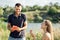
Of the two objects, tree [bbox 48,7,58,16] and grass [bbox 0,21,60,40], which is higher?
tree [bbox 48,7,58,16]

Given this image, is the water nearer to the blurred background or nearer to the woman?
the blurred background

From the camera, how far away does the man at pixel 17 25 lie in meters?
4.02

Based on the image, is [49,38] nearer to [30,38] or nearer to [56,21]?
[30,38]

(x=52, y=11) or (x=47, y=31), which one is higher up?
(x=47, y=31)

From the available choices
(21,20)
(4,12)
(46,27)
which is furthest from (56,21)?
(46,27)

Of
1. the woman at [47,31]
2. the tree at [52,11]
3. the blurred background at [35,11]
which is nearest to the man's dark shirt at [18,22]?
the woman at [47,31]

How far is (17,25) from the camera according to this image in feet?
13.5

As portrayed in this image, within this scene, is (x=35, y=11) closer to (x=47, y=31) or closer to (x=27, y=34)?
(x=27, y=34)

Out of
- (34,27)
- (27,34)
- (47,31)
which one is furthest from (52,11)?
(47,31)

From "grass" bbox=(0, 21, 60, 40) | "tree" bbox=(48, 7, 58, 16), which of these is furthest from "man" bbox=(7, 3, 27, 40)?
"tree" bbox=(48, 7, 58, 16)

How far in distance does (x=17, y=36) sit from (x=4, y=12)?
7.03 ft

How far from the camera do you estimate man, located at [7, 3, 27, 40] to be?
4.02 metres

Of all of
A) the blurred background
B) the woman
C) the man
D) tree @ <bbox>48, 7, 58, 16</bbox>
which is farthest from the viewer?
tree @ <bbox>48, 7, 58, 16</bbox>

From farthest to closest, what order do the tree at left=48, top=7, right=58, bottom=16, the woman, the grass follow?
1. the tree at left=48, top=7, right=58, bottom=16
2. the grass
3. the woman
